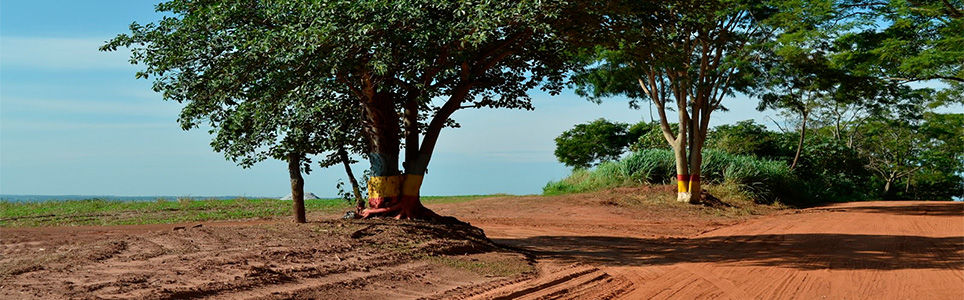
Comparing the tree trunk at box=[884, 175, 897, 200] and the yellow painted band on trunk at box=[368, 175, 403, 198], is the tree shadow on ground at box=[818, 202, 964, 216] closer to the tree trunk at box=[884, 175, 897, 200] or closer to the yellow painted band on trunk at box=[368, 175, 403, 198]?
the yellow painted band on trunk at box=[368, 175, 403, 198]

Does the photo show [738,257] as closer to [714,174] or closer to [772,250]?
[772,250]

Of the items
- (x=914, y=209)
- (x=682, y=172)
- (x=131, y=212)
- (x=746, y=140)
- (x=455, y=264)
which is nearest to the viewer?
(x=455, y=264)

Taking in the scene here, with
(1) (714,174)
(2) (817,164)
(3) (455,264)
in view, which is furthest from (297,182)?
(2) (817,164)

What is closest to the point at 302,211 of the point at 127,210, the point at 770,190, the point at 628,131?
the point at 127,210

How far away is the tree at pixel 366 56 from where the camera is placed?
9.78 m

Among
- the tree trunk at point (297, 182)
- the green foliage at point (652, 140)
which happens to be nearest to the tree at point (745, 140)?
the green foliage at point (652, 140)

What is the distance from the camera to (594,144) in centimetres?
4353

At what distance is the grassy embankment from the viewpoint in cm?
1554

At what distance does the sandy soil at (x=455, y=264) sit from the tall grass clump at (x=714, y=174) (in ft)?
32.0

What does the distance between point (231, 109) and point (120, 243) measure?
2999 mm

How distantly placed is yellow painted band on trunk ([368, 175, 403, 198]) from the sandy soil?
2.22 feet

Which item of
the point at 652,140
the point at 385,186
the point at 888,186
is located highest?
the point at 652,140

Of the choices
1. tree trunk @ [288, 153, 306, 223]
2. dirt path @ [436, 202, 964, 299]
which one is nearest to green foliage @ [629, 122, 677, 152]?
dirt path @ [436, 202, 964, 299]

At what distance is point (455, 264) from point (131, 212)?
11946 mm
